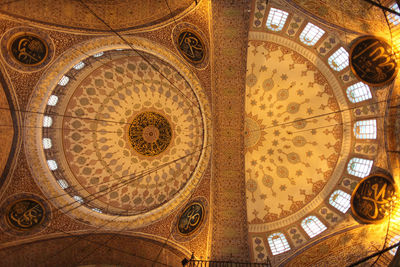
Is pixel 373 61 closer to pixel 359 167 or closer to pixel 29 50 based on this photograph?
pixel 359 167

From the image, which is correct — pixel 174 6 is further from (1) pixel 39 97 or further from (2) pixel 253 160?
(2) pixel 253 160

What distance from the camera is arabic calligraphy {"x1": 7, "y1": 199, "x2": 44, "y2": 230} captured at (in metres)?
7.63

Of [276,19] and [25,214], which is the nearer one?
[25,214]

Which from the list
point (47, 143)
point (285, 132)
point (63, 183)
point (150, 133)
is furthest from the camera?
point (285, 132)

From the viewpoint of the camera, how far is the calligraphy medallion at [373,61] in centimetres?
737

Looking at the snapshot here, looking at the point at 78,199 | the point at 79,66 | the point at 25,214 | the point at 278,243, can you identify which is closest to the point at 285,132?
the point at 278,243

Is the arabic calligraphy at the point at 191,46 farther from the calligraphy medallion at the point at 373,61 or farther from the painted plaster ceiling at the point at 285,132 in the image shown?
the calligraphy medallion at the point at 373,61

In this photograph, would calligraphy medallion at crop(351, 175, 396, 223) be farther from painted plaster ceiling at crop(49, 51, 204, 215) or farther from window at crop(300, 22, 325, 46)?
painted plaster ceiling at crop(49, 51, 204, 215)

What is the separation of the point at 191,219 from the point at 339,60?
9.04 m

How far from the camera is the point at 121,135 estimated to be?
1061cm

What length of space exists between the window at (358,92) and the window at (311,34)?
2.42 metres

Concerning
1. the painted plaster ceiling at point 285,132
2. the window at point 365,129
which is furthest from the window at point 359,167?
the window at point 365,129

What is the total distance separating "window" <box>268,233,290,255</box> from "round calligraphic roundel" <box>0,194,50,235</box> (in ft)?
30.2

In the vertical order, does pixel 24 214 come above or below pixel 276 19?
below
